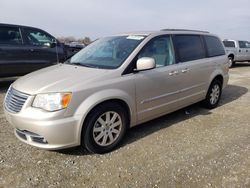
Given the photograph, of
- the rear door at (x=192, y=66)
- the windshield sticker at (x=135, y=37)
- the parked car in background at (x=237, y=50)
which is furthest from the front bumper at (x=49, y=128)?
the parked car in background at (x=237, y=50)

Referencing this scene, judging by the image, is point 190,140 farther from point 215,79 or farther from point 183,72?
point 215,79

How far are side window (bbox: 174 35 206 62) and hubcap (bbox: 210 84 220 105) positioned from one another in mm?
824

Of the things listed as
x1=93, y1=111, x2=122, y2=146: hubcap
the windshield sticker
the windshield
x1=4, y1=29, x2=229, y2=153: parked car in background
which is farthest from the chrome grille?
the windshield sticker

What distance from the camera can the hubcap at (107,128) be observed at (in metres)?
3.42

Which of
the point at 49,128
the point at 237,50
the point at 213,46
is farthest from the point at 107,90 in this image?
the point at 237,50

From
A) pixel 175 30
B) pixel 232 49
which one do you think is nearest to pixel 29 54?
pixel 175 30

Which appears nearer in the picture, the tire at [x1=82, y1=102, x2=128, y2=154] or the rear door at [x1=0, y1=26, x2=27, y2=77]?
the tire at [x1=82, y1=102, x2=128, y2=154]

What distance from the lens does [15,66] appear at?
7164mm

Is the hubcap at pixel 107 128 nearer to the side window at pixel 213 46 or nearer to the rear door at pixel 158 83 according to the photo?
the rear door at pixel 158 83

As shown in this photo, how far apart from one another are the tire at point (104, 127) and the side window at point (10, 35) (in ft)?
15.8

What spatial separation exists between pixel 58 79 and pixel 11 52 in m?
4.29

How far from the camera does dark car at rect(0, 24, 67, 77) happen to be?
6.95 m

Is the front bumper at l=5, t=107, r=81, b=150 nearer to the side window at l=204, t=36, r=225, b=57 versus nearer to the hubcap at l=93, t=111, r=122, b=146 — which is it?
the hubcap at l=93, t=111, r=122, b=146

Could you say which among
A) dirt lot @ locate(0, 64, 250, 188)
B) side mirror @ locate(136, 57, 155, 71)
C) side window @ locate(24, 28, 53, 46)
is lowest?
dirt lot @ locate(0, 64, 250, 188)
